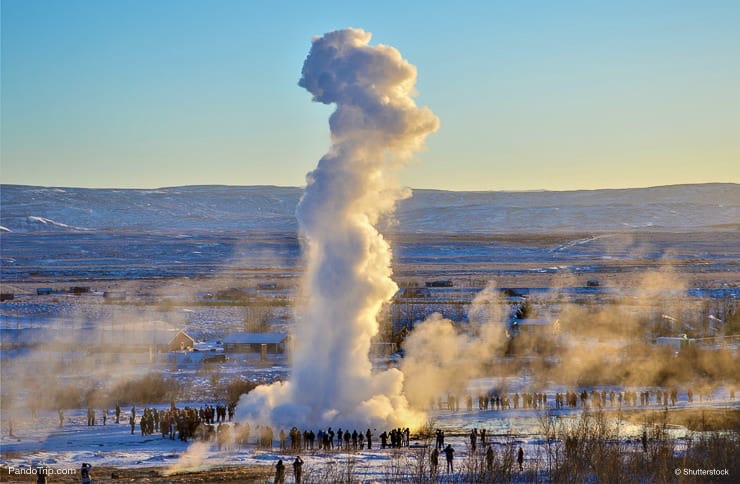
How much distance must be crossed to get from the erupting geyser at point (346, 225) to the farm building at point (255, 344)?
73.4ft

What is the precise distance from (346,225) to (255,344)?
2423cm

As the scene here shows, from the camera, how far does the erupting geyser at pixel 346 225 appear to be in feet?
111

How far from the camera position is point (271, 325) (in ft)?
218

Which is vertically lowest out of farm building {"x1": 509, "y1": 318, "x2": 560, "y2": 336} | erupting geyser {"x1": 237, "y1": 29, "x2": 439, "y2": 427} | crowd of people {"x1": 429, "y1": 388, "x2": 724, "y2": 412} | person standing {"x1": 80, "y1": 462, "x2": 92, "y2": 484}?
crowd of people {"x1": 429, "y1": 388, "x2": 724, "y2": 412}

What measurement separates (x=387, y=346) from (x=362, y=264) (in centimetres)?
2016

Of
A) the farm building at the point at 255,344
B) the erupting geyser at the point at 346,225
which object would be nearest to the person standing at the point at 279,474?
the erupting geyser at the point at 346,225

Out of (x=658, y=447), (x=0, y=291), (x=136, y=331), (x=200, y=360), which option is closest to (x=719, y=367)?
(x=658, y=447)

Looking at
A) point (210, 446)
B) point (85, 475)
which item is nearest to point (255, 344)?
point (210, 446)

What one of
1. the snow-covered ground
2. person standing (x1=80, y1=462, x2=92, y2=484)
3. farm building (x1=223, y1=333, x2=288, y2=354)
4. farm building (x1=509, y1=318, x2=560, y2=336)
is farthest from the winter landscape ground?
farm building (x1=223, y1=333, x2=288, y2=354)

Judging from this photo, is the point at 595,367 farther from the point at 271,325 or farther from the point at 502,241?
the point at 502,241

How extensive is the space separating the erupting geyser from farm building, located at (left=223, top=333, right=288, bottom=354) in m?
22.4

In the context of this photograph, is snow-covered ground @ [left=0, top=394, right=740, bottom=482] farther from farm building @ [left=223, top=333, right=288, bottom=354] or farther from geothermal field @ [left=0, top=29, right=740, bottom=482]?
farm building @ [left=223, top=333, right=288, bottom=354]

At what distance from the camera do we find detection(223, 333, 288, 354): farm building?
5697 centimetres

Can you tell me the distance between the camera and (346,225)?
3425 centimetres
